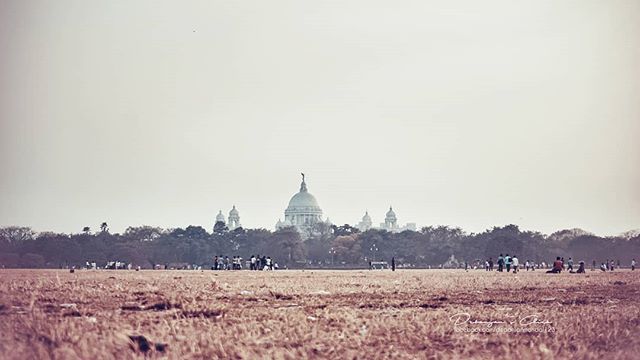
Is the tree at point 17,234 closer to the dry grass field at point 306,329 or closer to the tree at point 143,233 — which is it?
the tree at point 143,233

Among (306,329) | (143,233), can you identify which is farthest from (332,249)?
(306,329)

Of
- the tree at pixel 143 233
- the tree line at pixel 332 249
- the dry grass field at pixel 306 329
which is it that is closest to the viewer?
the dry grass field at pixel 306 329

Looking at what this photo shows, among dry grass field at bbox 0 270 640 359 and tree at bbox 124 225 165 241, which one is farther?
tree at bbox 124 225 165 241

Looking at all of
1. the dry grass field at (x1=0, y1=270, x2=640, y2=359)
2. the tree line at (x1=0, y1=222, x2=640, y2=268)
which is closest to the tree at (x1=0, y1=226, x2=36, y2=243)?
the tree line at (x1=0, y1=222, x2=640, y2=268)

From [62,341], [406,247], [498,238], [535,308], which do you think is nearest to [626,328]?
[535,308]

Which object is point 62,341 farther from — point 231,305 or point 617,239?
point 617,239

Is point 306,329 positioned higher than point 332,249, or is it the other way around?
point 332,249

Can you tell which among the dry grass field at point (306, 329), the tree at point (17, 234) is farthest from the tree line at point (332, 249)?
the dry grass field at point (306, 329)

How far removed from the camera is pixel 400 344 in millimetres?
10500

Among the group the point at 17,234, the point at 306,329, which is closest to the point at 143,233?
the point at 17,234

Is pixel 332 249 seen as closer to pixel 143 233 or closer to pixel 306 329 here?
pixel 143 233

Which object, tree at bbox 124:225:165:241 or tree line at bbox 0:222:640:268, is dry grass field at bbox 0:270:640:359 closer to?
tree line at bbox 0:222:640:268

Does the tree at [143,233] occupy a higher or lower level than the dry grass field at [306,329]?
higher

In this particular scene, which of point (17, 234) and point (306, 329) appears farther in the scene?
point (17, 234)
